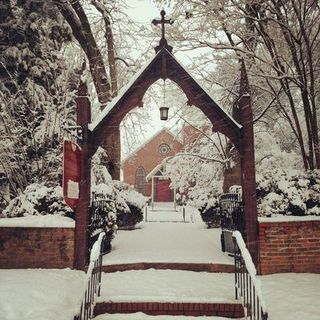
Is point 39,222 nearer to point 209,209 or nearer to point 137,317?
point 137,317

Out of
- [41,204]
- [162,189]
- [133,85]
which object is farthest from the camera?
[162,189]

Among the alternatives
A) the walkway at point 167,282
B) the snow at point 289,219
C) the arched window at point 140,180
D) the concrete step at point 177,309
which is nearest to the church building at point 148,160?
the arched window at point 140,180

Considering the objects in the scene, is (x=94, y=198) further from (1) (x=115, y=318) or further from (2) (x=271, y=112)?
(2) (x=271, y=112)

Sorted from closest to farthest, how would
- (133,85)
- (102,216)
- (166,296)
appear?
(166,296) < (133,85) < (102,216)

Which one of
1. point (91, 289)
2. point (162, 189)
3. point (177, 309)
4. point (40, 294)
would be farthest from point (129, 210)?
point (162, 189)

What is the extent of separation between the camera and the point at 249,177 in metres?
7.58

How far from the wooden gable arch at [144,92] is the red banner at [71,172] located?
0.67 m

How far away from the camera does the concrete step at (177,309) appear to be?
5.45 metres

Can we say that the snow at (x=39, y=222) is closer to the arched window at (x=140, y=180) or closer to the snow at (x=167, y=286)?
the snow at (x=167, y=286)

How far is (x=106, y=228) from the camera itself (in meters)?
8.52

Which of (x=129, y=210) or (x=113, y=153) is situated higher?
(x=113, y=153)

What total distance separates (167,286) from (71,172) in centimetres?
260

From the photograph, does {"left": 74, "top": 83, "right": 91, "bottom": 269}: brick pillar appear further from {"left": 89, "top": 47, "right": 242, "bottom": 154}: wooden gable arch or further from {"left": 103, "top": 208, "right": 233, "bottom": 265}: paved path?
{"left": 103, "top": 208, "right": 233, "bottom": 265}: paved path

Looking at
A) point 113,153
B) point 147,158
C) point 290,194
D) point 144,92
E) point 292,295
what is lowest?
point 292,295
